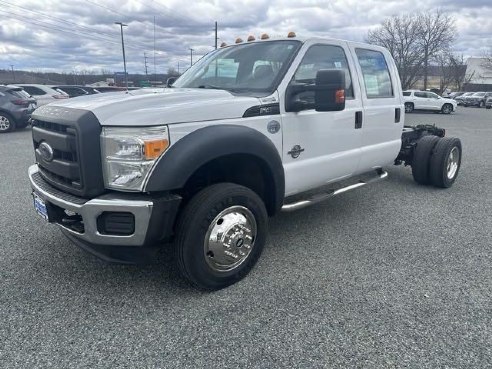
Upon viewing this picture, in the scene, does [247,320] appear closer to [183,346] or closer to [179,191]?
[183,346]

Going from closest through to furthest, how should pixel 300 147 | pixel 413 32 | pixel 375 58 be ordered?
pixel 300 147
pixel 375 58
pixel 413 32

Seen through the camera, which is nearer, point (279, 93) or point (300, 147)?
point (279, 93)

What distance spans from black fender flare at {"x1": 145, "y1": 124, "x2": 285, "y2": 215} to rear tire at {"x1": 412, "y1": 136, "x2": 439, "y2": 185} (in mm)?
3652

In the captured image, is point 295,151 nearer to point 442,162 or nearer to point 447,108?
point 442,162

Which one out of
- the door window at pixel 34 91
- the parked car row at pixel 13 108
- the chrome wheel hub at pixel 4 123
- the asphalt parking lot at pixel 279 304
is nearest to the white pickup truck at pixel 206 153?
the asphalt parking lot at pixel 279 304

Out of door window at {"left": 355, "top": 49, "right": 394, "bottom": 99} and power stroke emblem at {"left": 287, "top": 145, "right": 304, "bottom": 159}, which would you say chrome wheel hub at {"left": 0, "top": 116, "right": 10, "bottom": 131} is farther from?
power stroke emblem at {"left": 287, "top": 145, "right": 304, "bottom": 159}

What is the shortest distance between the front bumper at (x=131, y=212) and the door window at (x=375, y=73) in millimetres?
2908

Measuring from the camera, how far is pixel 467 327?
2.62m

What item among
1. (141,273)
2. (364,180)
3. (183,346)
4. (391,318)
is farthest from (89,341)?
(364,180)

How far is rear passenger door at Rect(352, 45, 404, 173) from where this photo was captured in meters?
4.48

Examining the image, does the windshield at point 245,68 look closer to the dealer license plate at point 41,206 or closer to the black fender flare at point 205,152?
the black fender flare at point 205,152

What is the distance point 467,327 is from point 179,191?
2180 mm

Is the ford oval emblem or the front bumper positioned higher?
the ford oval emblem

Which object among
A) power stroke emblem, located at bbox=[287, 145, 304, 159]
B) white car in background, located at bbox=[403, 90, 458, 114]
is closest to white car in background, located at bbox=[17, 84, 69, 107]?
power stroke emblem, located at bbox=[287, 145, 304, 159]
